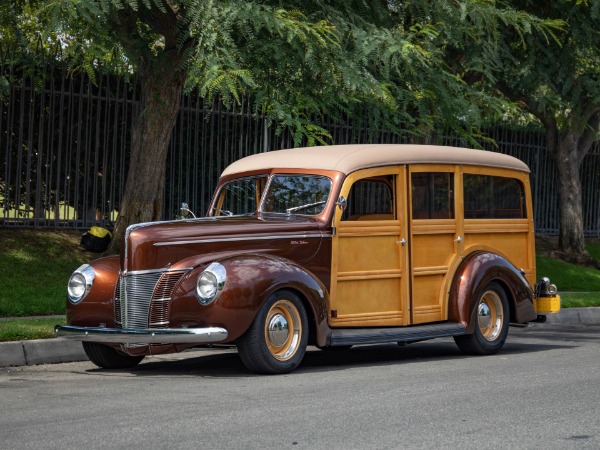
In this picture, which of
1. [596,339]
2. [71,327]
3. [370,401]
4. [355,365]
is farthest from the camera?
[596,339]

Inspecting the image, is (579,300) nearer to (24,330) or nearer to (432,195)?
(432,195)

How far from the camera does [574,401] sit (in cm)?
772

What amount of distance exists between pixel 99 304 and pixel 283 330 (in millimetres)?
1570

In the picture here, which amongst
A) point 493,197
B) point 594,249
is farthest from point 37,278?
point 594,249

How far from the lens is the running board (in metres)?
9.62

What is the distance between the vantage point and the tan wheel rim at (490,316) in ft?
36.1

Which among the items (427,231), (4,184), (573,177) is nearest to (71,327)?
(427,231)

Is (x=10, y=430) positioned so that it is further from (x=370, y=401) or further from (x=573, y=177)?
(x=573, y=177)

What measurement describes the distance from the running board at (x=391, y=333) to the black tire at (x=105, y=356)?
176 centimetres

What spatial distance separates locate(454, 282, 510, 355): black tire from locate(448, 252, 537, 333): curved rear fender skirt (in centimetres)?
10

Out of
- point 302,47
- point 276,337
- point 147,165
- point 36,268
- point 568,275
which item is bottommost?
point 276,337

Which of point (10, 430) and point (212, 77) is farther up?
point (212, 77)

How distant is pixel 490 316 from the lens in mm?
11156

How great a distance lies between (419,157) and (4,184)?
24.3 ft
